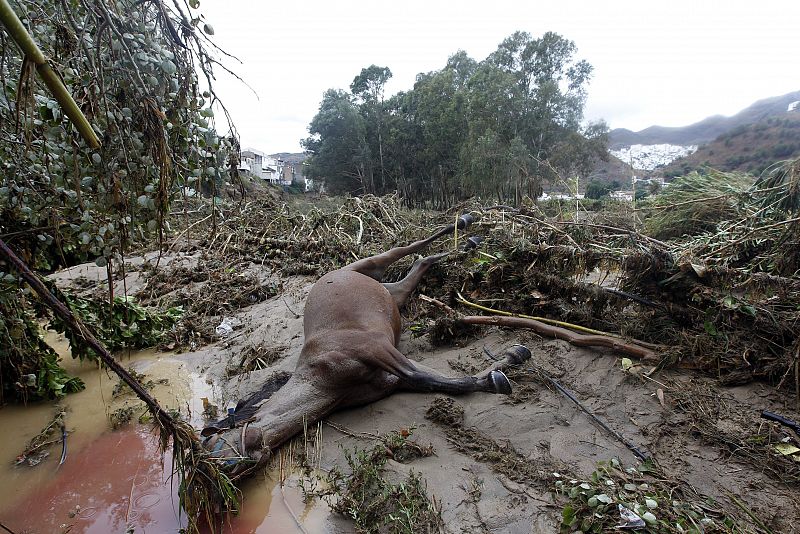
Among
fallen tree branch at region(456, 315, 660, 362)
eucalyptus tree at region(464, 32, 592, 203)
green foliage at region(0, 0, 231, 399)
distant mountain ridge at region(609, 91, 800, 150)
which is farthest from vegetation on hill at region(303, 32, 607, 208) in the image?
green foliage at region(0, 0, 231, 399)

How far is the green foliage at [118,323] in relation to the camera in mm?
4287

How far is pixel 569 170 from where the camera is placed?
21750 mm

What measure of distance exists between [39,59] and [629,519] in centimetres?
306

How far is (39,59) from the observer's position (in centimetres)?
131

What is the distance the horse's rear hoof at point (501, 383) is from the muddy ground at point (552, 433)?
0.08m

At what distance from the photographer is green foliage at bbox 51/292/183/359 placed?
429cm

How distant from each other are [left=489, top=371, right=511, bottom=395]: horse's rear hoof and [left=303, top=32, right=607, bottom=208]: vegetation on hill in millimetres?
13287

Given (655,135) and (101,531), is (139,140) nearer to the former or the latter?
(101,531)

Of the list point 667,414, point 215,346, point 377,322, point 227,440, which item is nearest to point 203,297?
point 215,346

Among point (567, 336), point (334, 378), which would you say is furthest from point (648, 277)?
point (334, 378)

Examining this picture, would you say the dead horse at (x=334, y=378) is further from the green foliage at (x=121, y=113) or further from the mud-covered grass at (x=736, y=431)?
the green foliage at (x=121, y=113)

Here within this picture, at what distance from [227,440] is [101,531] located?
88 centimetres

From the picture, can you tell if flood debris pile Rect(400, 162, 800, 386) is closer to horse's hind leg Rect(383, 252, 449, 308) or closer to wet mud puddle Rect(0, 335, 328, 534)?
horse's hind leg Rect(383, 252, 449, 308)

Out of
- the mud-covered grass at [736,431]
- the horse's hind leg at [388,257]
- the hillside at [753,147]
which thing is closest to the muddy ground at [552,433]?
the mud-covered grass at [736,431]
